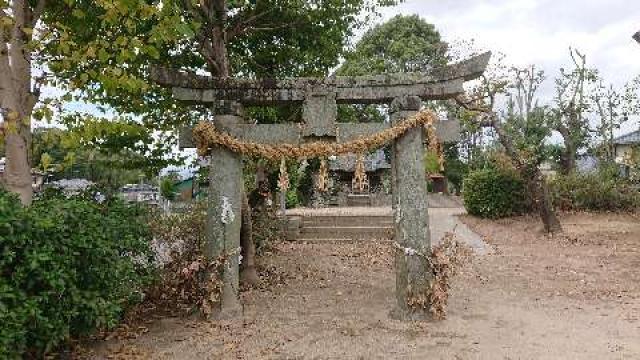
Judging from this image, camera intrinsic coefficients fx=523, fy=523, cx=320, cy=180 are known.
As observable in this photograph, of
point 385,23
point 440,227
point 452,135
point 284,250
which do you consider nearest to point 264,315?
point 452,135

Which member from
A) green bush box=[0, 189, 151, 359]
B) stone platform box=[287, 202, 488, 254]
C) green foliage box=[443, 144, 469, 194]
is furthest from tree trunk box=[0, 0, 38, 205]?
green foliage box=[443, 144, 469, 194]

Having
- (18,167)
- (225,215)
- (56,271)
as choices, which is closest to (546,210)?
(225,215)

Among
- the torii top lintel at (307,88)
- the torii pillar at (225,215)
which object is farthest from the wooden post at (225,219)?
the torii top lintel at (307,88)

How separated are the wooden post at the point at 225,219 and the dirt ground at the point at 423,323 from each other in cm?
40

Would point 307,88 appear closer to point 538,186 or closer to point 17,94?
point 17,94

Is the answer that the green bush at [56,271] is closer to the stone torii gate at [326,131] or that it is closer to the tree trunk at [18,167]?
the tree trunk at [18,167]

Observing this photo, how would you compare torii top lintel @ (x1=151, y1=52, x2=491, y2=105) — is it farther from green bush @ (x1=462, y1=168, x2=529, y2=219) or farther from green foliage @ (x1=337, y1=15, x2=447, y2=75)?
green foliage @ (x1=337, y1=15, x2=447, y2=75)

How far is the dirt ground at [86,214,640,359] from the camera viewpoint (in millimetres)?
5820

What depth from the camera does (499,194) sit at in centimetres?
1972

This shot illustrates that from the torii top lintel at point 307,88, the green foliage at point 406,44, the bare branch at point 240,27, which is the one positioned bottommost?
the torii top lintel at point 307,88

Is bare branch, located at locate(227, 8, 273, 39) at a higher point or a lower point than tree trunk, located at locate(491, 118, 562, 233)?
higher

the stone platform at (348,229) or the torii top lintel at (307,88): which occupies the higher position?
the torii top lintel at (307,88)

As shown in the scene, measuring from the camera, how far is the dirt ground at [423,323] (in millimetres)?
5820

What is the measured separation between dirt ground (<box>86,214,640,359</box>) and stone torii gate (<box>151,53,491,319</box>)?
65 cm
